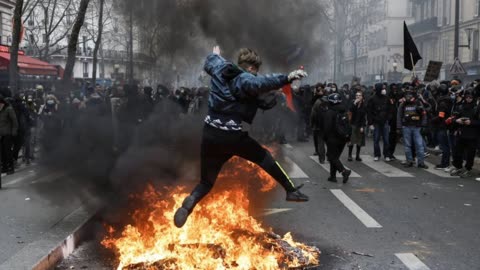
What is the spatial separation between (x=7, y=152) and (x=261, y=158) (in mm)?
7117

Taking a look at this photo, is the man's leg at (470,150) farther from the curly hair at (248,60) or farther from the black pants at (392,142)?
the curly hair at (248,60)

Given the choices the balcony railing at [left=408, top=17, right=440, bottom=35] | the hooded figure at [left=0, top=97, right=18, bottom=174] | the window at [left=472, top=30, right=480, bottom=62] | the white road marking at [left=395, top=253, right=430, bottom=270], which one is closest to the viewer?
the white road marking at [left=395, top=253, right=430, bottom=270]

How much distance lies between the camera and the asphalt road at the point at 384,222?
5.13m

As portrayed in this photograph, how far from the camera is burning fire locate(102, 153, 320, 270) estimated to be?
4520mm

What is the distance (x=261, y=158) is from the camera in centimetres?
471

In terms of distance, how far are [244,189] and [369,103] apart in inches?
279

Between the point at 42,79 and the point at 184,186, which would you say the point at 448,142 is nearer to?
the point at 184,186

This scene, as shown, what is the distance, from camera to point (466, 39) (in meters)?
37.7

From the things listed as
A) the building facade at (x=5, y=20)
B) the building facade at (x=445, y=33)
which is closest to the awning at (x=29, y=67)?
the building facade at (x=5, y=20)

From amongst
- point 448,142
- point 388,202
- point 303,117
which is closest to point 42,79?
point 303,117

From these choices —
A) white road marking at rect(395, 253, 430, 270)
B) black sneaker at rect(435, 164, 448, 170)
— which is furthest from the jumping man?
black sneaker at rect(435, 164, 448, 170)

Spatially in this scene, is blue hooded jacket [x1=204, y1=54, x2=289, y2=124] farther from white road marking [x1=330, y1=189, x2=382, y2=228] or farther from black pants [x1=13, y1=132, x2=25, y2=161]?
black pants [x1=13, y1=132, x2=25, y2=161]

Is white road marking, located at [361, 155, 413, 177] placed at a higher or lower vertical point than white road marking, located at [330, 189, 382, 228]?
higher

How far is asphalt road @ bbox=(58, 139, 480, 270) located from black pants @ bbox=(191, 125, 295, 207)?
1007 millimetres
